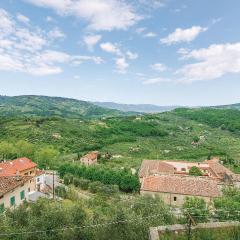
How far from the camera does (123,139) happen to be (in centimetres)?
14662

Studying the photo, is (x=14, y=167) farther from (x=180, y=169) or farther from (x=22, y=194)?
(x=180, y=169)

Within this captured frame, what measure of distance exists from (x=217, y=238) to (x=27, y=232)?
12373 millimetres

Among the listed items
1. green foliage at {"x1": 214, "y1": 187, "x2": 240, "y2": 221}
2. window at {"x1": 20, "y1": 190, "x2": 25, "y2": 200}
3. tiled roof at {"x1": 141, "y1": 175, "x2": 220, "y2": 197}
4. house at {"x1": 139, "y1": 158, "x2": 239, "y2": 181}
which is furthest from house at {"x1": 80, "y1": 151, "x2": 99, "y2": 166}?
window at {"x1": 20, "y1": 190, "x2": 25, "y2": 200}

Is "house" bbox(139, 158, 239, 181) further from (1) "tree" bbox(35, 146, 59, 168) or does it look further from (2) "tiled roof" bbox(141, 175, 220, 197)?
(1) "tree" bbox(35, 146, 59, 168)

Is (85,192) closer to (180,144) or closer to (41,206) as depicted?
(41,206)

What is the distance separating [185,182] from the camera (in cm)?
5262

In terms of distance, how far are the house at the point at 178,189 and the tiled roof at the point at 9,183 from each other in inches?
767

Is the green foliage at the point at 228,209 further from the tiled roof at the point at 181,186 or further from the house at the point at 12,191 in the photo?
the house at the point at 12,191

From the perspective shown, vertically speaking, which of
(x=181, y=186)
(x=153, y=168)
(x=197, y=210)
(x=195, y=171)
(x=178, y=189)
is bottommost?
(x=195, y=171)

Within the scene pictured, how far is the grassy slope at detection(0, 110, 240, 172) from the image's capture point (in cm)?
12106

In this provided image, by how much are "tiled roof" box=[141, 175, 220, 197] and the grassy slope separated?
124ft

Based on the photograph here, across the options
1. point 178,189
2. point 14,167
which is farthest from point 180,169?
point 14,167

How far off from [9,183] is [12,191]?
1038mm

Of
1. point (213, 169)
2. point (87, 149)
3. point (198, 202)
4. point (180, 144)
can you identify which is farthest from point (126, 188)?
point (180, 144)
